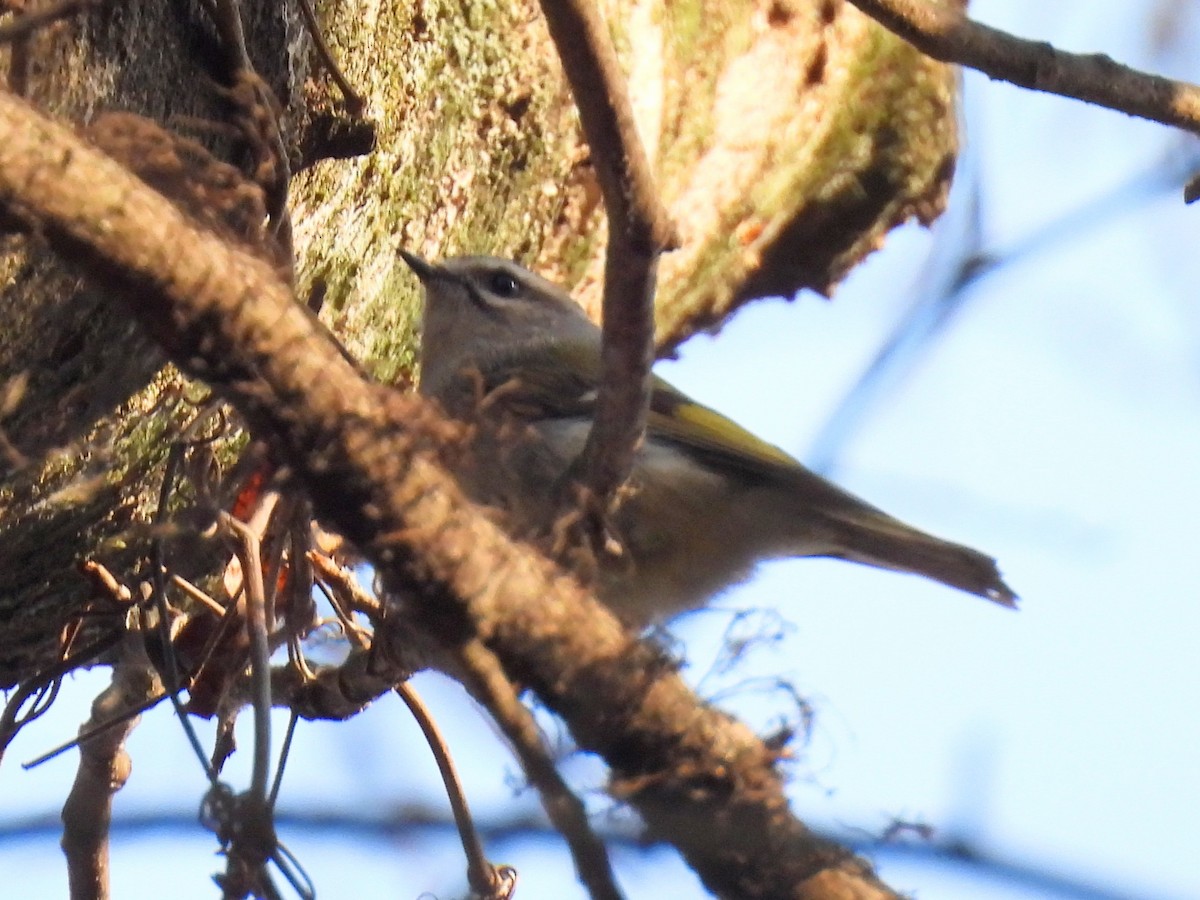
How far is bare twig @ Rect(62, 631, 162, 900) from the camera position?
92.4 inches

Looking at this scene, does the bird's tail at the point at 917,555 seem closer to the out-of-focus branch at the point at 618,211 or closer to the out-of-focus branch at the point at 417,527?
the out-of-focus branch at the point at 618,211

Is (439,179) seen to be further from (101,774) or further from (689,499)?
(101,774)

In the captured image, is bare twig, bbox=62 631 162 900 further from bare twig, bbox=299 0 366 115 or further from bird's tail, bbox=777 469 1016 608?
bird's tail, bbox=777 469 1016 608

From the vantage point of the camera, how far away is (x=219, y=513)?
1985 millimetres

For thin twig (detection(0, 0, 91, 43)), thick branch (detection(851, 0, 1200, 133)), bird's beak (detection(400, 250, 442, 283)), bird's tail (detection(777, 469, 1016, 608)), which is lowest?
thin twig (detection(0, 0, 91, 43))

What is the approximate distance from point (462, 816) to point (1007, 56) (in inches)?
54.5

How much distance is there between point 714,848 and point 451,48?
219 cm

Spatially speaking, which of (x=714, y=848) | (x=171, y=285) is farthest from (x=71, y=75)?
(x=714, y=848)

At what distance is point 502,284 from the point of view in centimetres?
330

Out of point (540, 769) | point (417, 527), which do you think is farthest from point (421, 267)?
point (540, 769)

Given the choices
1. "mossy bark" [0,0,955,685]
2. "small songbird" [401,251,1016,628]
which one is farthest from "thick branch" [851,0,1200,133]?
"mossy bark" [0,0,955,685]

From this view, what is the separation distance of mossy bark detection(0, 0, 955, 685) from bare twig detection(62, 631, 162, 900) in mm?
163

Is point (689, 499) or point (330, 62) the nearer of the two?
point (330, 62)

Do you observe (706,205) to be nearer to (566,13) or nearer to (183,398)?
(183,398)
